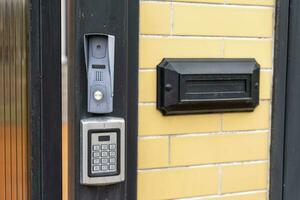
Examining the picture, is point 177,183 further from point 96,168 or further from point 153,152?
point 96,168

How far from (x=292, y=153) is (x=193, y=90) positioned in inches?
17.3

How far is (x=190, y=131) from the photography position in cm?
157

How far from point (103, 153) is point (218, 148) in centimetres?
45

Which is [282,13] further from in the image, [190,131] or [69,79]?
[69,79]

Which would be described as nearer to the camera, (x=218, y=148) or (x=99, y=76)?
(x=99, y=76)

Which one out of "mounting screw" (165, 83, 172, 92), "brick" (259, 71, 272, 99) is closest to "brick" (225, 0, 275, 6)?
"brick" (259, 71, 272, 99)

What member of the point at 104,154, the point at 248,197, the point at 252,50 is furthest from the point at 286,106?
the point at 104,154

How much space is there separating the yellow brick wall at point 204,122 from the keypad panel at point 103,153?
0.20 m

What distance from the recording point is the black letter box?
1.50m

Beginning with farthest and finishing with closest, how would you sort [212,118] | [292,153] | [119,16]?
[292,153], [212,118], [119,16]

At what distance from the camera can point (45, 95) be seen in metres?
1.44

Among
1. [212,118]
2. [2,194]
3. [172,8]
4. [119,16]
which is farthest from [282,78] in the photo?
[2,194]

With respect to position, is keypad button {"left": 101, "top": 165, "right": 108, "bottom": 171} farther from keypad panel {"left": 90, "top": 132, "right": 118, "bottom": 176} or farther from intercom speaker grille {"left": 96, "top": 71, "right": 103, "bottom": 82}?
intercom speaker grille {"left": 96, "top": 71, "right": 103, "bottom": 82}

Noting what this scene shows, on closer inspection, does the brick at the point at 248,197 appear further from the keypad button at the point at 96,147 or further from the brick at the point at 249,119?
the keypad button at the point at 96,147
